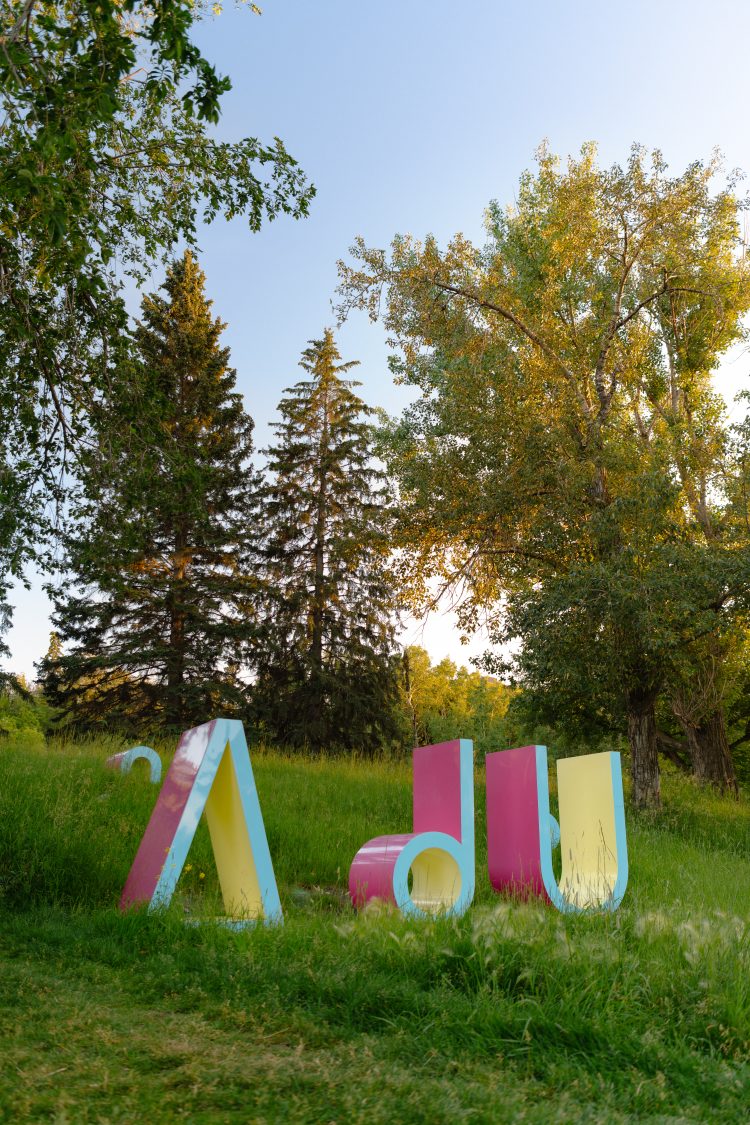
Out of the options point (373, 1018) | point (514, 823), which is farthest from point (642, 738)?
point (373, 1018)

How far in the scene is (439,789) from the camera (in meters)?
7.84

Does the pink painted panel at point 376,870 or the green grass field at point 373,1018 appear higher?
the pink painted panel at point 376,870

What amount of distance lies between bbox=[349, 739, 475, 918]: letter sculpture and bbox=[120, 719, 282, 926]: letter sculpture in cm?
84

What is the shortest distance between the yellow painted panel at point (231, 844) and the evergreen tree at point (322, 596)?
20.0 meters

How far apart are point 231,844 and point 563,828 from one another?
3209 millimetres

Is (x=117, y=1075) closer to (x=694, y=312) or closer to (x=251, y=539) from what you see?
(x=694, y=312)

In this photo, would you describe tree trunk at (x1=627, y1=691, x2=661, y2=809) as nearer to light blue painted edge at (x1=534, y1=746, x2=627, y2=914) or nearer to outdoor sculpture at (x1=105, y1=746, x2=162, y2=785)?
light blue painted edge at (x1=534, y1=746, x2=627, y2=914)

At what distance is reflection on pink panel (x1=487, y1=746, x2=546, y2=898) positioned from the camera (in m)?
7.56

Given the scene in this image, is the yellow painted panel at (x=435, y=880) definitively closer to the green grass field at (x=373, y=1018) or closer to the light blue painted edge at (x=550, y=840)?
the light blue painted edge at (x=550, y=840)

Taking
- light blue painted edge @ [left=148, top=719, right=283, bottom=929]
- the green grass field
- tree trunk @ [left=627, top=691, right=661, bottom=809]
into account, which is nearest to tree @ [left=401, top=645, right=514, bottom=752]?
tree trunk @ [left=627, top=691, right=661, bottom=809]

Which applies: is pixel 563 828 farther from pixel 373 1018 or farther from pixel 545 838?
pixel 373 1018

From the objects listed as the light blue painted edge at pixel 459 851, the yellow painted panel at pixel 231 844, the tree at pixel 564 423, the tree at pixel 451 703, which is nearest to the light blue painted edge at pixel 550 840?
the light blue painted edge at pixel 459 851

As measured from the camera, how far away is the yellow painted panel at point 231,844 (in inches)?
263

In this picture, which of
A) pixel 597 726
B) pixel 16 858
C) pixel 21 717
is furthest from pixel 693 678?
pixel 21 717
